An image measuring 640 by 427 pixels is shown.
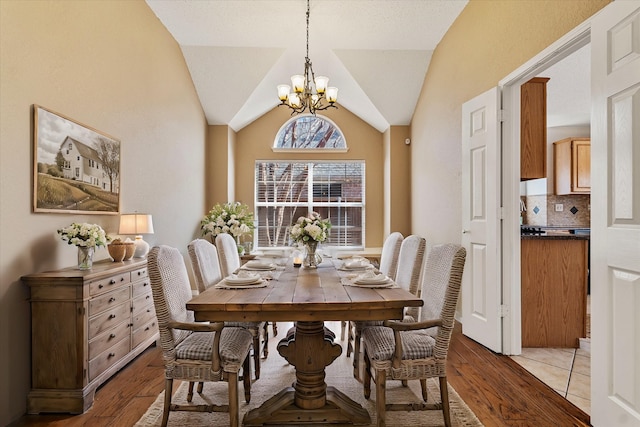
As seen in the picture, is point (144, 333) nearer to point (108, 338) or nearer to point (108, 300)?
point (108, 338)

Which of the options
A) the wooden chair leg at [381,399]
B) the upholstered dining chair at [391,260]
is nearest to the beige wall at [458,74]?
the upholstered dining chair at [391,260]

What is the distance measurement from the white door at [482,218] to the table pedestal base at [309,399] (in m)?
1.70

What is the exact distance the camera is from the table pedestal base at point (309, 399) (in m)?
2.11

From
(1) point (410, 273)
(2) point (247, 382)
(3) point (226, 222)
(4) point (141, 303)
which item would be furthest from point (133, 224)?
(1) point (410, 273)

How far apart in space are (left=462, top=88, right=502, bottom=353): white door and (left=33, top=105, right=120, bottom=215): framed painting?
127 inches

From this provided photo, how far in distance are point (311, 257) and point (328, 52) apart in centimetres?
312

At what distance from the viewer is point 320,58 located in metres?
5.07

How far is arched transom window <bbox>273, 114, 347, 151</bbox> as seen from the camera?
6.54m

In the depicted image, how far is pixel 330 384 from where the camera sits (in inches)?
104

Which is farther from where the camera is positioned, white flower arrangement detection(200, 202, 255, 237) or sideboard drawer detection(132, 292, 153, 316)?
white flower arrangement detection(200, 202, 255, 237)

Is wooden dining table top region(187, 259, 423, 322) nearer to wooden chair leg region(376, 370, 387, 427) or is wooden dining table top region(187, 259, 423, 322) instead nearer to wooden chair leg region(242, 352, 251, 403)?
wooden chair leg region(376, 370, 387, 427)

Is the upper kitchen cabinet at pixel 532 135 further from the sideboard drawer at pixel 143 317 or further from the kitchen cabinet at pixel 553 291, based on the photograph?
the sideboard drawer at pixel 143 317

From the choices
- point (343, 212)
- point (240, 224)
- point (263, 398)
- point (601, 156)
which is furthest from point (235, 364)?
point (343, 212)

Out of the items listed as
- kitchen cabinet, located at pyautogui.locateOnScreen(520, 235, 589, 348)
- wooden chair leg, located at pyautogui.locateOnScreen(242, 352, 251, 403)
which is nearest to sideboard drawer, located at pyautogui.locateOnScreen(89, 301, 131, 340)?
wooden chair leg, located at pyautogui.locateOnScreen(242, 352, 251, 403)
